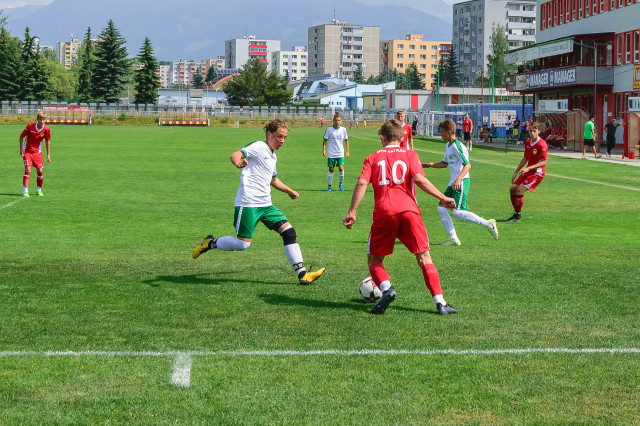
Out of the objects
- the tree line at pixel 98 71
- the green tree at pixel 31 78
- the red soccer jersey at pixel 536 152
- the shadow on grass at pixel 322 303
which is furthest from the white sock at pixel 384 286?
the green tree at pixel 31 78

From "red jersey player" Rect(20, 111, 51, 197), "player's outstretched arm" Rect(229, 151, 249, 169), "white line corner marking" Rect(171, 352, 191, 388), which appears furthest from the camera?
"red jersey player" Rect(20, 111, 51, 197)

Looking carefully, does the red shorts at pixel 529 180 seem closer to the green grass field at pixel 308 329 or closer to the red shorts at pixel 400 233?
the green grass field at pixel 308 329

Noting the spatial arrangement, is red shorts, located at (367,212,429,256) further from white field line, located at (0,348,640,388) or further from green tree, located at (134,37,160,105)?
green tree, located at (134,37,160,105)

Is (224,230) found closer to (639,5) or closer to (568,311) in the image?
(568,311)

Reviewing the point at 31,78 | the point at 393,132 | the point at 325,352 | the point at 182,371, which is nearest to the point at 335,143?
the point at 393,132

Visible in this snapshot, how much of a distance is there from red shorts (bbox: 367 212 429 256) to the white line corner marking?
95.2 inches

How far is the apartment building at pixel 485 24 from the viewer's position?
172125mm

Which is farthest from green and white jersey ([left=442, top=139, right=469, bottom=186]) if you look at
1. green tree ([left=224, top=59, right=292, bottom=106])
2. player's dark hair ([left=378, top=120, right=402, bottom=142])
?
green tree ([left=224, top=59, right=292, bottom=106])

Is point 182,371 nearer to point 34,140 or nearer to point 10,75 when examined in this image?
point 34,140

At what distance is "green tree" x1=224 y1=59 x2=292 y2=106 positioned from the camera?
5054 inches

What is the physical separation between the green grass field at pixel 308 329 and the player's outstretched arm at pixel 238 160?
1.39m

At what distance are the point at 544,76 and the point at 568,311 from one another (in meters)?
53.4

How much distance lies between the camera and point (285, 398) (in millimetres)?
5723

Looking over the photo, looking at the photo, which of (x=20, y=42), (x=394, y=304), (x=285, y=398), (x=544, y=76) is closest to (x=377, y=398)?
(x=285, y=398)
